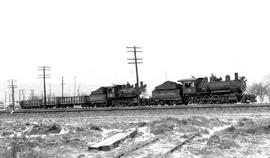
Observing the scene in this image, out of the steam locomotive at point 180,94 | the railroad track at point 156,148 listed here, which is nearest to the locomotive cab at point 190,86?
the steam locomotive at point 180,94

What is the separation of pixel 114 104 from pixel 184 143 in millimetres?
26427

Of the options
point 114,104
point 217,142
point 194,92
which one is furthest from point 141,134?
point 114,104

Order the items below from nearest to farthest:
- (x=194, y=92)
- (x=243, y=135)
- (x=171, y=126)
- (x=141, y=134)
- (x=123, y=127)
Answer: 1. (x=243, y=135)
2. (x=141, y=134)
3. (x=171, y=126)
4. (x=123, y=127)
5. (x=194, y=92)

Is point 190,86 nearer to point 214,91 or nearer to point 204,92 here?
point 204,92

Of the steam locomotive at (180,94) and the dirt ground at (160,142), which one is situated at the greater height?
the steam locomotive at (180,94)

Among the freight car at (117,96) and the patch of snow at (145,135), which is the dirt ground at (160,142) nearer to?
the patch of snow at (145,135)

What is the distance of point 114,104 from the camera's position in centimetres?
3641

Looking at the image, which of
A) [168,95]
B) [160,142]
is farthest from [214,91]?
[160,142]

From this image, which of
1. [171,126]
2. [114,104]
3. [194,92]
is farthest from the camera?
[114,104]

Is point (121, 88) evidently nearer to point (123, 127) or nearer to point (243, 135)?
point (123, 127)

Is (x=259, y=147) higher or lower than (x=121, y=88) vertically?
lower

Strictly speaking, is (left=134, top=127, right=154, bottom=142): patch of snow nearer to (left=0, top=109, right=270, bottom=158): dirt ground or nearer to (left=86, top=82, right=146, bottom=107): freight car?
(left=0, top=109, right=270, bottom=158): dirt ground

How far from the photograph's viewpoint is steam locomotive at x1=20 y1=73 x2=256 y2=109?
29062mm

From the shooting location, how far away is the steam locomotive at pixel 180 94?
95.3 ft
